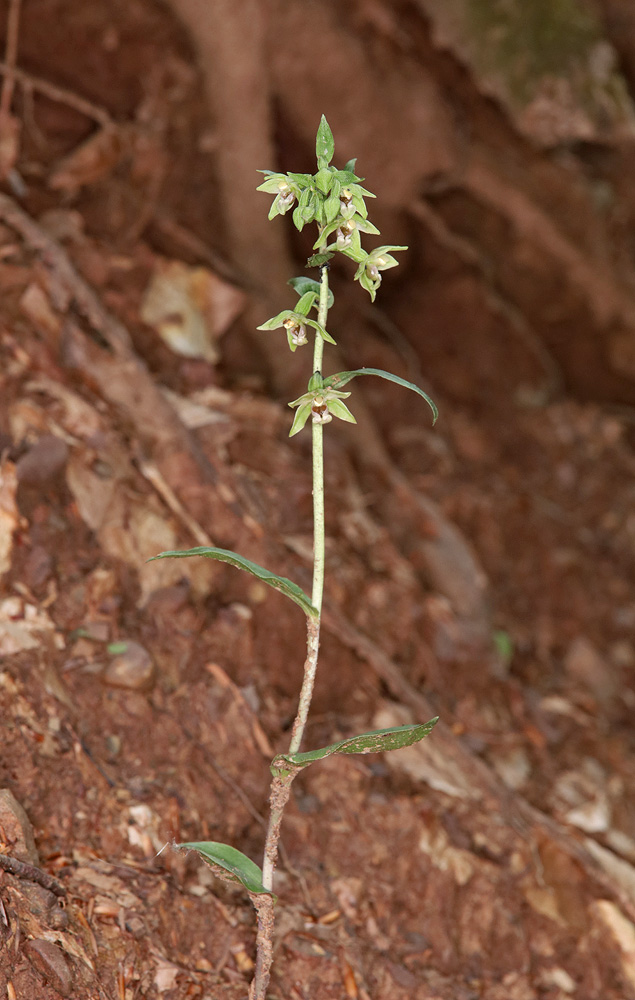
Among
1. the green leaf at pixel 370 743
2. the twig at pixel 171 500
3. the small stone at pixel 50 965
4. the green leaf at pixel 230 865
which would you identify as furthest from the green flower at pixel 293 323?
the small stone at pixel 50 965

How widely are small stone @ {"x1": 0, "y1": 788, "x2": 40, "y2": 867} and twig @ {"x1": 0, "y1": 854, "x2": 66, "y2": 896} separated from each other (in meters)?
0.02

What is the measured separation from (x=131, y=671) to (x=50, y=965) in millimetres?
738

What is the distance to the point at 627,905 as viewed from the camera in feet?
8.11

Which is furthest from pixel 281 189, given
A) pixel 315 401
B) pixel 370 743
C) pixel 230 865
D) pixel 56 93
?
pixel 56 93

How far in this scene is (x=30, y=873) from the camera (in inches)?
65.7

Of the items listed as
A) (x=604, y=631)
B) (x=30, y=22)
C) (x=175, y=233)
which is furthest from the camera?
(x=604, y=631)

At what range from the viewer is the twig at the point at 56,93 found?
10.3 ft

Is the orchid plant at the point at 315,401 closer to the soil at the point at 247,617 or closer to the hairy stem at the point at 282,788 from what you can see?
the hairy stem at the point at 282,788

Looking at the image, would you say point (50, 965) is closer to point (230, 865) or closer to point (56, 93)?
point (230, 865)

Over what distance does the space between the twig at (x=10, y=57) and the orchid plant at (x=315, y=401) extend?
2.10m

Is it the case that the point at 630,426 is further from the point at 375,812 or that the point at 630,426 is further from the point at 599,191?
the point at 375,812

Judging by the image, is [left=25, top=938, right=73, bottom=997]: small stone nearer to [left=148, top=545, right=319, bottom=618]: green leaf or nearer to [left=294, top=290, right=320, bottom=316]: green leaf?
[left=148, top=545, right=319, bottom=618]: green leaf

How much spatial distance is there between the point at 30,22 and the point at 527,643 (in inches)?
130

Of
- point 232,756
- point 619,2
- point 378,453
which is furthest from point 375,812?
point 619,2
